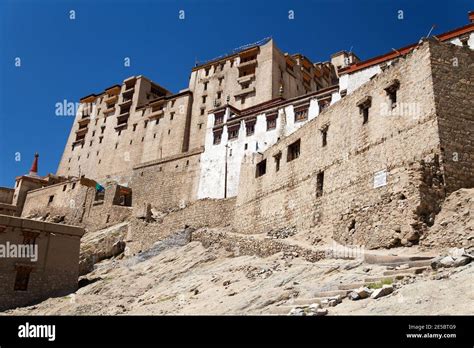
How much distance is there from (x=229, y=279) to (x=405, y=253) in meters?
6.37

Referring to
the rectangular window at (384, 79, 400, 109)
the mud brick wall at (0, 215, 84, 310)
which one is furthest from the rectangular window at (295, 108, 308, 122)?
the mud brick wall at (0, 215, 84, 310)

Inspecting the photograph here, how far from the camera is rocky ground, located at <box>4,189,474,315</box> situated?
857cm

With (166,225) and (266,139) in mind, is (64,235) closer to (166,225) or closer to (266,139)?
(166,225)

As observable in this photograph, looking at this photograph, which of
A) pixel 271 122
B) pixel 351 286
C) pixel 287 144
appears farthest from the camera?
pixel 271 122

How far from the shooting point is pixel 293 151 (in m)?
23.1

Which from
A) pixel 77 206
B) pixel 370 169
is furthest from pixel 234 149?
pixel 370 169

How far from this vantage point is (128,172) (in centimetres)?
5031

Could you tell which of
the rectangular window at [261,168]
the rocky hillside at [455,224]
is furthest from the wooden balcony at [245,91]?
the rocky hillside at [455,224]

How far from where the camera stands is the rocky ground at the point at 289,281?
8.57 meters

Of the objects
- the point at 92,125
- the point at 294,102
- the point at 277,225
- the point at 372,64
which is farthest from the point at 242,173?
the point at 92,125

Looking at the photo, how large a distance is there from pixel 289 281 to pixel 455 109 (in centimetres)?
803

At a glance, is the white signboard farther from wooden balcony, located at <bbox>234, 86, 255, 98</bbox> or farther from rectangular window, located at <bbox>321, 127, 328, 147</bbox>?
wooden balcony, located at <bbox>234, 86, 255, 98</bbox>

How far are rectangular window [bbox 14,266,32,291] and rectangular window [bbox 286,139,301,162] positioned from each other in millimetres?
13832

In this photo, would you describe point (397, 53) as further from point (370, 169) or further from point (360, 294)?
point (360, 294)
